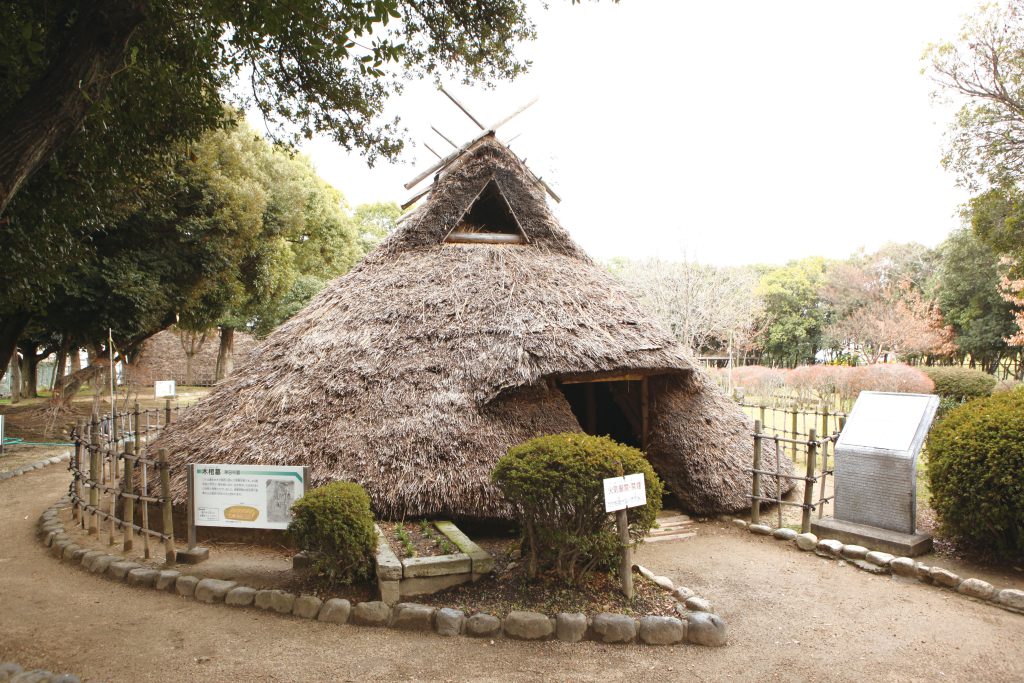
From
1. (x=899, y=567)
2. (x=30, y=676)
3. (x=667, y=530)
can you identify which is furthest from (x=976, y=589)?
(x=30, y=676)

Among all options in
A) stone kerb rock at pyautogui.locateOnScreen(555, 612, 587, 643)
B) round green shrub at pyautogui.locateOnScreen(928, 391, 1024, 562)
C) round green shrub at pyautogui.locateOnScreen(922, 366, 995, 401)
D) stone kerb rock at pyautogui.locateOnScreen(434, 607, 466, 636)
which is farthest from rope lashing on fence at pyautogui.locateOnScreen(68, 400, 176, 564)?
round green shrub at pyautogui.locateOnScreen(922, 366, 995, 401)

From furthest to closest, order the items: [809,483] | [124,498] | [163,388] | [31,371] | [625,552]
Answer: [31,371] → [163,388] → [809,483] → [124,498] → [625,552]

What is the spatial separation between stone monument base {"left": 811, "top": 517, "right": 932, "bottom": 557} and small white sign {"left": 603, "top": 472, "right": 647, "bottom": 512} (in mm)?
3139

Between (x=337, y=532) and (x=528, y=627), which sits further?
(x=337, y=532)

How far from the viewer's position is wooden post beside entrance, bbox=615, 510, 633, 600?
4598 millimetres

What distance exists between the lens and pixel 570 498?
14.7ft

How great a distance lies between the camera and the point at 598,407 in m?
9.95

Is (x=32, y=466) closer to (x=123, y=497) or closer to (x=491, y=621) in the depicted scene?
(x=123, y=497)

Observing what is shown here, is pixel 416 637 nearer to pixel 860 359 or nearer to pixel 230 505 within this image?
pixel 230 505

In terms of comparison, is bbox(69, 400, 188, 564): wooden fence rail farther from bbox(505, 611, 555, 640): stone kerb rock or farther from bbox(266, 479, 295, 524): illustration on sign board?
bbox(505, 611, 555, 640): stone kerb rock

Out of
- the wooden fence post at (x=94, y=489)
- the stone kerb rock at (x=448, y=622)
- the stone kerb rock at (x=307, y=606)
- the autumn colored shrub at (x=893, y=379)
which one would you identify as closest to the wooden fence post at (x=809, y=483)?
the stone kerb rock at (x=448, y=622)

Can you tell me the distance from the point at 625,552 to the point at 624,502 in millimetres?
503

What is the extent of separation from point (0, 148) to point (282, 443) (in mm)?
3727

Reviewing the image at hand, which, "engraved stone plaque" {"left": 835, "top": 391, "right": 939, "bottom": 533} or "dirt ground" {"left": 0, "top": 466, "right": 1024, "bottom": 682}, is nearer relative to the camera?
"dirt ground" {"left": 0, "top": 466, "right": 1024, "bottom": 682}
